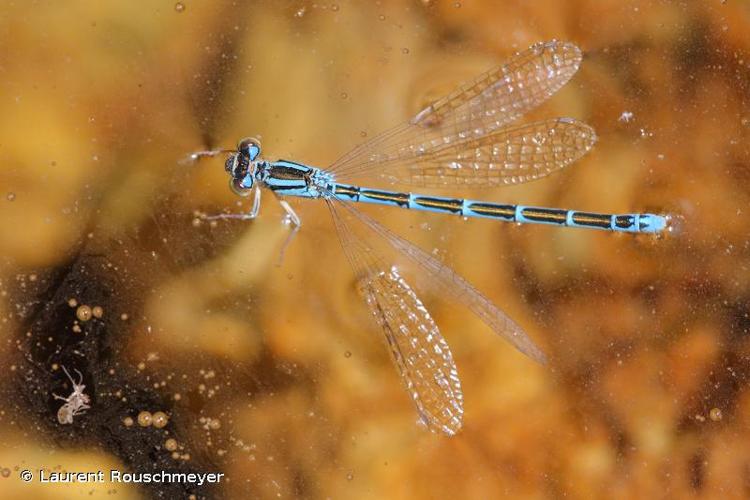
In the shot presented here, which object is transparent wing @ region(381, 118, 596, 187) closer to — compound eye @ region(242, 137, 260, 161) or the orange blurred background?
the orange blurred background

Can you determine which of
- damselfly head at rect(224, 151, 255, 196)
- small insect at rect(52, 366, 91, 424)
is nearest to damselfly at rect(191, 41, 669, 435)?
damselfly head at rect(224, 151, 255, 196)

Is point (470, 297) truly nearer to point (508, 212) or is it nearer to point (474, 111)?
point (508, 212)

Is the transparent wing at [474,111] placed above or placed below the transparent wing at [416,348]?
above

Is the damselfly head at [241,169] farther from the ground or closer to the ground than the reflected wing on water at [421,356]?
farther from the ground

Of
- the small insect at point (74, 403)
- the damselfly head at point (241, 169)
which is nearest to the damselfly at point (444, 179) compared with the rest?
the damselfly head at point (241, 169)

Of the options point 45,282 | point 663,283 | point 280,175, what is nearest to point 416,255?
point 280,175

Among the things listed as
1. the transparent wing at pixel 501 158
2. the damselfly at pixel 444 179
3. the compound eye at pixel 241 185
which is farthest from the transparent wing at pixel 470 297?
the compound eye at pixel 241 185

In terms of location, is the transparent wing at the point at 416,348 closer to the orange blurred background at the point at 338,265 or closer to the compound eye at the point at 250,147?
the orange blurred background at the point at 338,265
